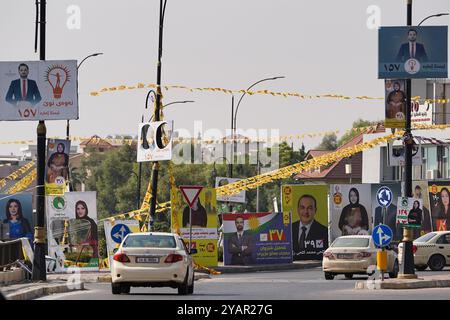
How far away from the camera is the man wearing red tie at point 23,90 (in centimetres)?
3641

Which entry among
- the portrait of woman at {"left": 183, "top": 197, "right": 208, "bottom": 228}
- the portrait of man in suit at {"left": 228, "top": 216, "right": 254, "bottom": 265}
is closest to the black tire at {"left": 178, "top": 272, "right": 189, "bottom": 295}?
the portrait of woman at {"left": 183, "top": 197, "right": 208, "bottom": 228}

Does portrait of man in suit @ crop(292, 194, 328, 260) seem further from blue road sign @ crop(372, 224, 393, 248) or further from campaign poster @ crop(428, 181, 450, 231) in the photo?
blue road sign @ crop(372, 224, 393, 248)

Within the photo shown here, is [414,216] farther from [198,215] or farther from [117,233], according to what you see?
[198,215]

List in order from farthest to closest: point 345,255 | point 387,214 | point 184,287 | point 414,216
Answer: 1. point 387,214
2. point 345,255
3. point 414,216
4. point 184,287

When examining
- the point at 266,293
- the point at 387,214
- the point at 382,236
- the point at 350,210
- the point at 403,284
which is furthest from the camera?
the point at 387,214

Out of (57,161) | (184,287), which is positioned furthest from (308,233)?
(184,287)

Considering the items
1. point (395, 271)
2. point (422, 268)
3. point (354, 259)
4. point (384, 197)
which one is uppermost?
point (384, 197)

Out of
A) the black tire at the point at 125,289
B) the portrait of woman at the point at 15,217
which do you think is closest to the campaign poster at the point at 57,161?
the portrait of woman at the point at 15,217

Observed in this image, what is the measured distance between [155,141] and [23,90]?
9443mm

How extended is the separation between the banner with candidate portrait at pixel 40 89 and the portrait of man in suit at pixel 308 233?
76.7 feet

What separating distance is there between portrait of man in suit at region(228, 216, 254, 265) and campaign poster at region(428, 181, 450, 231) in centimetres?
1786

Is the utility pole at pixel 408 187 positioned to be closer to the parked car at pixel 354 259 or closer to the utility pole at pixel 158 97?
the parked car at pixel 354 259

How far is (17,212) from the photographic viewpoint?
178 feet

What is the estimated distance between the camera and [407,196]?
120ft
